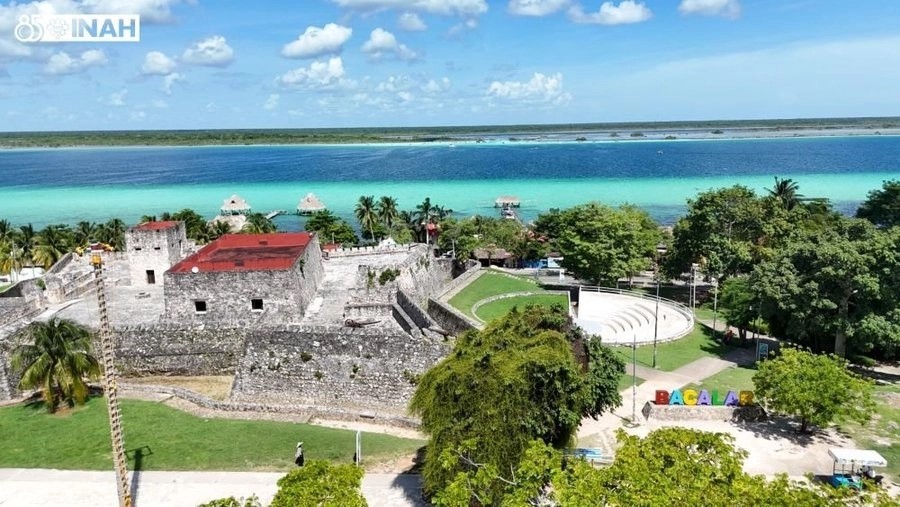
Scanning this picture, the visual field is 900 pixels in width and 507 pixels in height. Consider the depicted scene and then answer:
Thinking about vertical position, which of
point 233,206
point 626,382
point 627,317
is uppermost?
point 233,206

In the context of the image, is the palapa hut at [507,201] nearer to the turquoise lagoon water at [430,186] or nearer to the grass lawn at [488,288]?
the turquoise lagoon water at [430,186]

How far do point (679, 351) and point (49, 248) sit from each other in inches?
2218

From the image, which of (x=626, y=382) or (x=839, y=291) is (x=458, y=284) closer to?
(x=626, y=382)

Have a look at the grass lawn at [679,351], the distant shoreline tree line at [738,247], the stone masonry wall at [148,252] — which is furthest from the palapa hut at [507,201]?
the stone masonry wall at [148,252]

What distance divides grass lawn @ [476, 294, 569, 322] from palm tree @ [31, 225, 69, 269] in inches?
1672

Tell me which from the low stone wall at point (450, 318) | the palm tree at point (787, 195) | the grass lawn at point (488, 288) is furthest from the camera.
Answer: the palm tree at point (787, 195)

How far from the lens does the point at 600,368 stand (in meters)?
23.5

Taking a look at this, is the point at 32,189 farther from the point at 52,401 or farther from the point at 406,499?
the point at 406,499

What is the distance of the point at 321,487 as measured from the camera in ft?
44.5

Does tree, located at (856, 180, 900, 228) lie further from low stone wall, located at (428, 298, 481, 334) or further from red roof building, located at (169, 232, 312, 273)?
red roof building, located at (169, 232, 312, 273)

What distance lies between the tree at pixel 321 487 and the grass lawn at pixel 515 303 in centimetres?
2700

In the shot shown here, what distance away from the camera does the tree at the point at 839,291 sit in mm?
30125

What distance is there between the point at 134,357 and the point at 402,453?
16149 mm

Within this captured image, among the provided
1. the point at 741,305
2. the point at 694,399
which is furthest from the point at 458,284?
the point at 694,399
